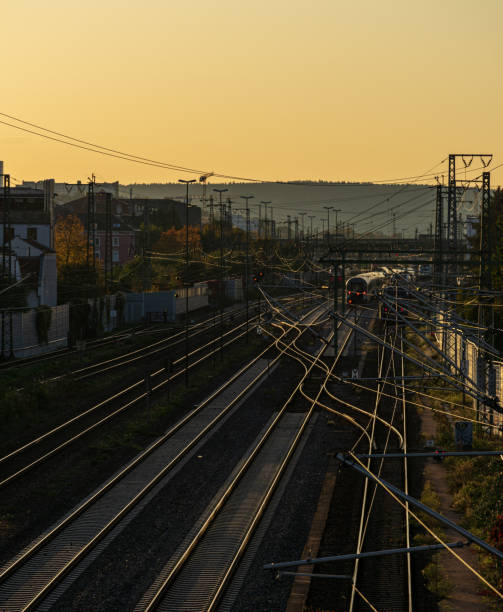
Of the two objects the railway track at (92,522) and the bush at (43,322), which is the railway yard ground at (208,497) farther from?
the bush at (43,322)

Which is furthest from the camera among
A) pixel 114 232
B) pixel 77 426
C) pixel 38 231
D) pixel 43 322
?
pixel 114 232

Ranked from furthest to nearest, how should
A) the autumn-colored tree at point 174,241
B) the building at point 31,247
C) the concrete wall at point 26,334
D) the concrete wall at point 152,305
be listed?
the autumn-colored tree at point 174,241, the concrete wall at point 152,305, the building at point 31,247, the concrete wall at point 26,334

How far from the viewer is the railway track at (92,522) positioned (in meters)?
16.3

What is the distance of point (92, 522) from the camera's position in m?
19.9

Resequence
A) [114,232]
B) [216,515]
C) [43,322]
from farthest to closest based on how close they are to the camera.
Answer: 1. [114,232]
2. [43,322]
3. [216,515]

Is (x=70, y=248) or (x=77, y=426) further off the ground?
(x=70, y=248)

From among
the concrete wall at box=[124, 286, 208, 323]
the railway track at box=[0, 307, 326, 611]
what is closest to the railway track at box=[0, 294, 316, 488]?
the railway track at box=[0, 307, 326, 611]

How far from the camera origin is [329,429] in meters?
30.1

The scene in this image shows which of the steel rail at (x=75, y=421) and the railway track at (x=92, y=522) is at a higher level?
the steel rail at (x=75, y=421)

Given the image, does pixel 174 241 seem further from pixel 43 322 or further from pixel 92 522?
pixel 92 522

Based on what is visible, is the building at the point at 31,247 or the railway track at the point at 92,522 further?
the building at the point at 31,247

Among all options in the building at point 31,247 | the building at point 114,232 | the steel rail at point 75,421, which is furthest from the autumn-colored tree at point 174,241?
the steel rail at point 75,421

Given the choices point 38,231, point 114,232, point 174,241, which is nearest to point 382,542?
point 38,231

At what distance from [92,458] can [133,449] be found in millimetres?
1753
